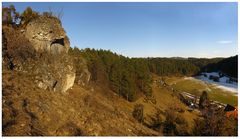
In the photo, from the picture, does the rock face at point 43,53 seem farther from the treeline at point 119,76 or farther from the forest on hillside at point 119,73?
the treeline at point 119,76

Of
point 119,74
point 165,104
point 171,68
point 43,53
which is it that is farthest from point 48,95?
point 171,68

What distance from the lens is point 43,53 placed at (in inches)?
836

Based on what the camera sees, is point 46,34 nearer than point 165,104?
Yes

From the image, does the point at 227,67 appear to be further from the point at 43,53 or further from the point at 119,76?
the point at 43,53

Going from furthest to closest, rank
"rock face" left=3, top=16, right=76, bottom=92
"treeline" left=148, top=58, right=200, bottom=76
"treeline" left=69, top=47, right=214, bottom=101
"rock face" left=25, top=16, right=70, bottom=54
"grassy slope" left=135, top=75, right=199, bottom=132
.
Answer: "treeline" left=148, top=58, right=200, bottom=76, "treeline" left=69, top=47, right=214, bottom=101, "grassy slope" left=135, top=75, right=199, bottom=132, "rock face" left=25, top=16, right=70, bottom=54, "rock face" left=3, top=16, right=76, bottom=92

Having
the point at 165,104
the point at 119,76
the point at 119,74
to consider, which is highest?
the point at 119,74

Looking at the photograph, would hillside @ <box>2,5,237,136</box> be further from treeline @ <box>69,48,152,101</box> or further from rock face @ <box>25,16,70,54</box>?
treeline @ <box>69,48,152,101</box>

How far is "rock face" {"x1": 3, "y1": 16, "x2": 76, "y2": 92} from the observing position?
19656 millimetres

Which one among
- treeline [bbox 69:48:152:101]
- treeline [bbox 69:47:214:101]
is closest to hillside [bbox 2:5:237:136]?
treeline [bbox 69:48:152:101]

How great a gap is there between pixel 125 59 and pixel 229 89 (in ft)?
158

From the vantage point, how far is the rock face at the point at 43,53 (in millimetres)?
19656

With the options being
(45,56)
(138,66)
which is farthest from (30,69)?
(138,66)

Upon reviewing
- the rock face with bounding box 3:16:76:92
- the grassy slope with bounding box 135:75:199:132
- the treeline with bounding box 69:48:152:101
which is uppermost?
the rock face with bounding box 3:16:76:92

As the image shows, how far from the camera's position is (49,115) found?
14.6 m
